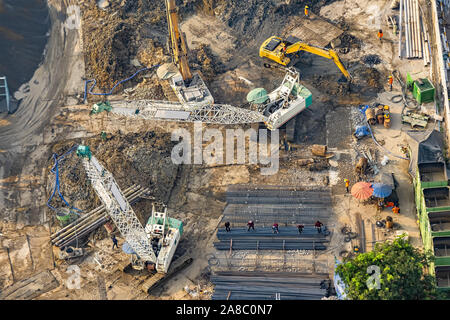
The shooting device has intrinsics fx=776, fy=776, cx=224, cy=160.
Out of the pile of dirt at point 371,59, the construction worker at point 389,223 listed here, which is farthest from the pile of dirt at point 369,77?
the construction worker at point 389,223

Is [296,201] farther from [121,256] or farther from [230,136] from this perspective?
[121,256]

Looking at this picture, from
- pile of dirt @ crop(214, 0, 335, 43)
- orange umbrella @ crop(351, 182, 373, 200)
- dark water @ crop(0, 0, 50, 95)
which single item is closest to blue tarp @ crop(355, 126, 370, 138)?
orange umbrella @ crop(351, 182, 373, 200)

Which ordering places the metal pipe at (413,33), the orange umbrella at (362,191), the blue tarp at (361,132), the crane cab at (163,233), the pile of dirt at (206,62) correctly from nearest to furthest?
the crane cab at (163,233) → the orange umbrella at (362,191) → the blue tarp at (361,132) → the metal pipe at (413,33) → the pile of dirt at (206,62)

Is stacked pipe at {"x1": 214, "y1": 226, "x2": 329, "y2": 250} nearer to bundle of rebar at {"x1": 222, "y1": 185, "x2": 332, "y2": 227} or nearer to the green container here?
bundle of rebar at {"x1": 222, "y1": 185, "x2": 332, "y2": 227}

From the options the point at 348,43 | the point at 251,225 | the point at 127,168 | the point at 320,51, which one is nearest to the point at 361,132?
the point at 320,51

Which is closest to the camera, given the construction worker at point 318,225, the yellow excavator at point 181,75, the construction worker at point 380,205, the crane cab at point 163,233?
the crane cab at point 163,233

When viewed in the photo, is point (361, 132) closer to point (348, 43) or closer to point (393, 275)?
point (348, 43)

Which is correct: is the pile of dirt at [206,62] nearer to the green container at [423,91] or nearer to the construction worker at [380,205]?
the green container at [423,91]

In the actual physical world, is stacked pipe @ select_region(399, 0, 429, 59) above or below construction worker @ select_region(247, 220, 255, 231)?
above
